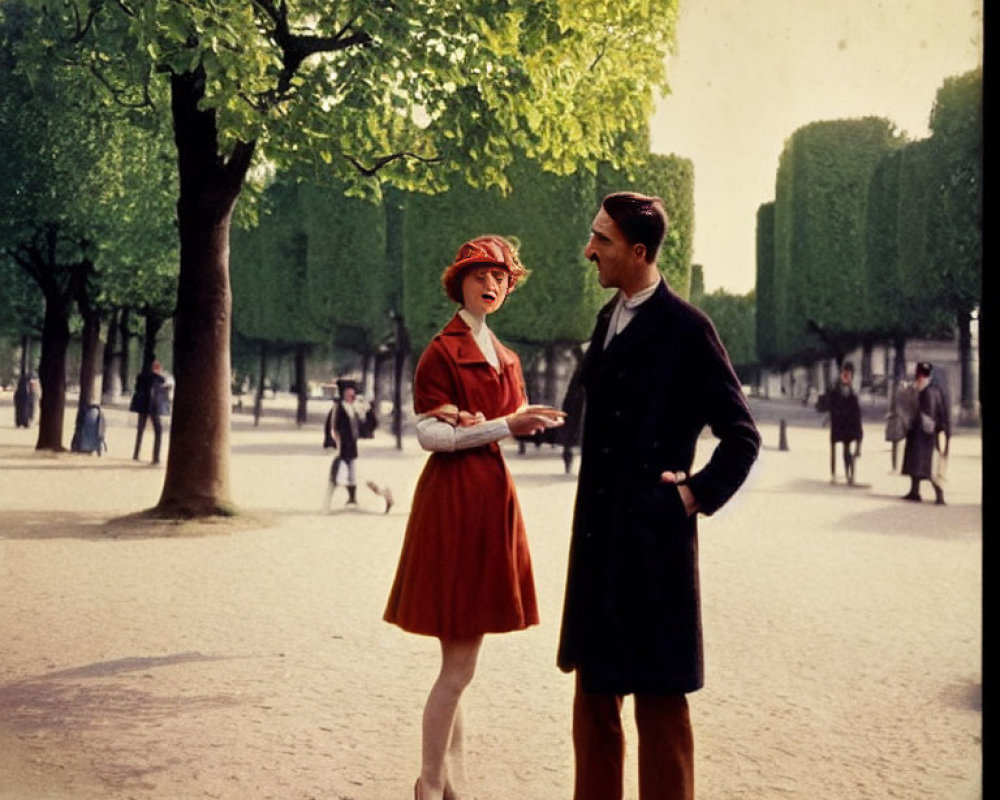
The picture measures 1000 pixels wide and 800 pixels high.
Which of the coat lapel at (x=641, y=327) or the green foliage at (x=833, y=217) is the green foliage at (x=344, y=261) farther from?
the coat lapel at (x=641, y=327)

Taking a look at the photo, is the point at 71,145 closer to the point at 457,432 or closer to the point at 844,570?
the point at 844,570

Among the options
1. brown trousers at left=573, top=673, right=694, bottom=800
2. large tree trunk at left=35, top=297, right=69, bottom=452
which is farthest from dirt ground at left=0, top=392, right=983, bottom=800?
large tree trunk at left=35, top=297, right=69, bottom=452

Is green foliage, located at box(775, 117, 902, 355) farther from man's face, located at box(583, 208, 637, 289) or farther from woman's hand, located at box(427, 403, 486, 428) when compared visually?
man's face, located at box(583, 208, 637, 289)

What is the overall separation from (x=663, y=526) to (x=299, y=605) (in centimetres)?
550

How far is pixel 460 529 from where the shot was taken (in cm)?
457

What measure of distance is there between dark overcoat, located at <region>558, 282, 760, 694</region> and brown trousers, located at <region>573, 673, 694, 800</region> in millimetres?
86

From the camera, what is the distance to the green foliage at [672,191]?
26.0 meters

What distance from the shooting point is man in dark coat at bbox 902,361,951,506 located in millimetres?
16688

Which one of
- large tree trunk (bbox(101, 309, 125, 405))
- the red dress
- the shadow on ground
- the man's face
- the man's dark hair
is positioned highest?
large tree trunk (bbox(101, 309, 125, 405))

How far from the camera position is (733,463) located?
392cm

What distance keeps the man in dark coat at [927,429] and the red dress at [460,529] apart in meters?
13.0

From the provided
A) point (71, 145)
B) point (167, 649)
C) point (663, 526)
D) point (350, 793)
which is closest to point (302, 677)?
point (167, 649)

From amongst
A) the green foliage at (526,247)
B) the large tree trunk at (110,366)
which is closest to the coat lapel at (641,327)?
the green foliage at (526,247)

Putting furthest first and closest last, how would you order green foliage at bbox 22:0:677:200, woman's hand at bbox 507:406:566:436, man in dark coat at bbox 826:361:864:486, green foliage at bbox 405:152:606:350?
1. green foliage at bbox 405:152:606:350
2. man in dark coat at bbox 826:361:864:486
3. green foliage at bbox 22:0:677:200
4. woman's hand at bbox 507:406:566:436
